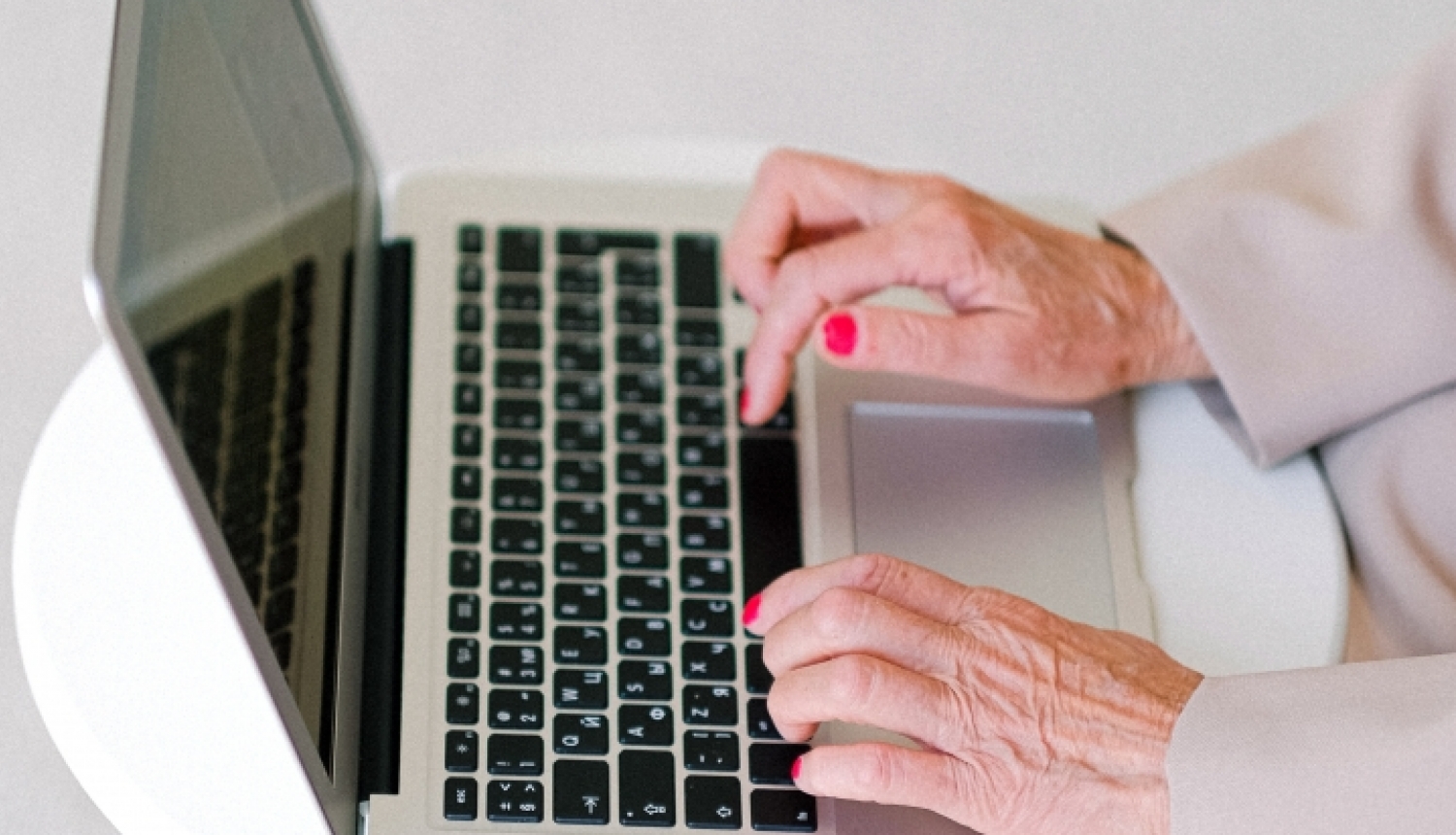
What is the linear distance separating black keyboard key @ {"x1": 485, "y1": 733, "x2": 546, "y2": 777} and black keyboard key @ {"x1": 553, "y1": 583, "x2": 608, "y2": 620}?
7 cm

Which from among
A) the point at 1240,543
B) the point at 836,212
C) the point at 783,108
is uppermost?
the point at 783,108

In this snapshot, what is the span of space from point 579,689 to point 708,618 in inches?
2.9

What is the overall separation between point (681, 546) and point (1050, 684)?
188 mm

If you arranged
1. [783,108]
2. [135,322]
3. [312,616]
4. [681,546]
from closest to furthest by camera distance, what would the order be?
[135,322]
[312,616]
[681,546]
[783,108]

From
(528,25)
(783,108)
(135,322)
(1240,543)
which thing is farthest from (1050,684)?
(528,25)

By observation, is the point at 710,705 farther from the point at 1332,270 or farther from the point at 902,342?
the point at 1332,270

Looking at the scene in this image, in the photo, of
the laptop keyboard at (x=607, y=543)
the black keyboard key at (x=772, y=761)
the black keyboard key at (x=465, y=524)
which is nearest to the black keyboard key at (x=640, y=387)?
the laptop keyboard at (x=607, y=543)

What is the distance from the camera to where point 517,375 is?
0.85m

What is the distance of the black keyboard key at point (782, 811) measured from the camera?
0.71m

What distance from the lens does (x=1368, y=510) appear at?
83 cm

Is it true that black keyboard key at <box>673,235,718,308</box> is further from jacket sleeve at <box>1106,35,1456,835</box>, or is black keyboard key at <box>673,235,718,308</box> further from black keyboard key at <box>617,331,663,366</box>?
jacket sleeve at <box>1106,35,1456,835</box>

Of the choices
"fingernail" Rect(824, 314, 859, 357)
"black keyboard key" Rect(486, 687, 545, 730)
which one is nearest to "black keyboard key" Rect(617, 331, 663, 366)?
"fingernail" Rect(824, 314, 859, 357)

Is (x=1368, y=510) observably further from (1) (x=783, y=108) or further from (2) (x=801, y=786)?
(1) (x=783, y=108)

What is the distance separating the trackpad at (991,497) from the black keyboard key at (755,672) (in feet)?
0.29
